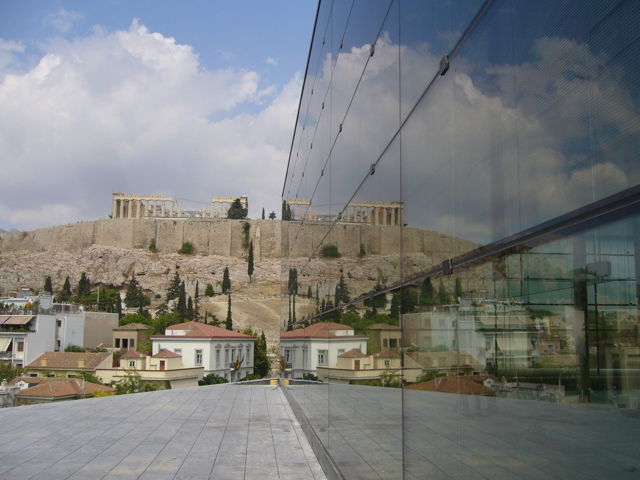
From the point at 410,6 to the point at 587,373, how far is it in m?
1.60

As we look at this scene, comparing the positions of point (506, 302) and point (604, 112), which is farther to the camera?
point (506, 302)

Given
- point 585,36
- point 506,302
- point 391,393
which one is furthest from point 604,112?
point 391,393

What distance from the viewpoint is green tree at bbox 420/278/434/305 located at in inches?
78.7

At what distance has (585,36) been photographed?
106cm

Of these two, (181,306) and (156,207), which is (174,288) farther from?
(156,207)

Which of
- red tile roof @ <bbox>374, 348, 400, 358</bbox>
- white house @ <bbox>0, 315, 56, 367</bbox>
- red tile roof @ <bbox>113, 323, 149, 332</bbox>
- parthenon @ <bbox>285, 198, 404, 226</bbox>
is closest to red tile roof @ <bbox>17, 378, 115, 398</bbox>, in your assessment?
white house @ <bbox>0, 315, 56, 367</bbox>

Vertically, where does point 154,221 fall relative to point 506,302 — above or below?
above

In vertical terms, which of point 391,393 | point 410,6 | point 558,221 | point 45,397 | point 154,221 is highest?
point 154,221

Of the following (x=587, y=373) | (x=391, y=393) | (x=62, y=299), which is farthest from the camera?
(x=62, y=299)

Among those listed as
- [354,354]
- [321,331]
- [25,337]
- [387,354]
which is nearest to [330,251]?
[321,331]

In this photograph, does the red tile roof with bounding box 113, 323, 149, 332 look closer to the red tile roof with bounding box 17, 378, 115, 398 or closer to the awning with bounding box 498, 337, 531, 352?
the red tile roof with bounding box 17, 378, 115, 398

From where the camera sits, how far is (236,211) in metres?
80.0

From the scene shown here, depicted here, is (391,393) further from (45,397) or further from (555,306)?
(45,397)

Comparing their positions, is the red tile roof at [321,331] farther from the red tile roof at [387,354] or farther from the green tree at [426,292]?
the green tree at [426,292]
